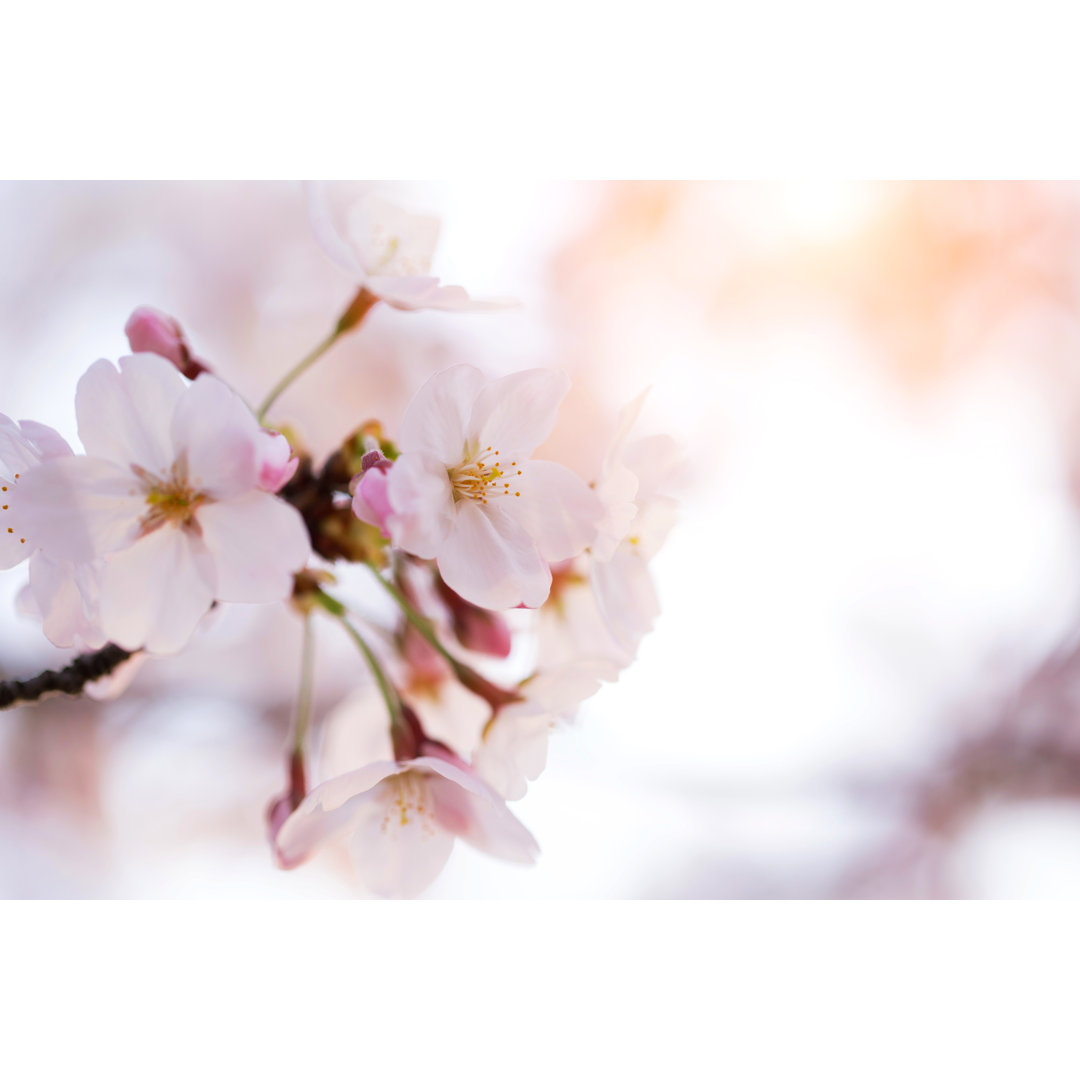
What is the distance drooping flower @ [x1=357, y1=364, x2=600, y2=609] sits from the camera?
45cm

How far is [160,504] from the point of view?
450 millimetres

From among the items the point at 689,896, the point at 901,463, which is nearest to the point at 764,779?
the point at 689,896

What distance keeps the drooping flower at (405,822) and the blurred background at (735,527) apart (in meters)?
0.85

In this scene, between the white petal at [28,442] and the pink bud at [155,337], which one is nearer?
the white petal at [28,442]

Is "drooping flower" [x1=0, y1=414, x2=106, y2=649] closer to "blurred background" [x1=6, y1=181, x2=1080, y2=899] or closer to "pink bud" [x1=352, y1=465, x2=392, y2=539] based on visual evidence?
"pink bud" [x1=352, y1=465, x2=392, y2=539]

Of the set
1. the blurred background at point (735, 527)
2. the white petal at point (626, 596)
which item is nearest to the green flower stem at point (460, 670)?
the white petal at point (626, 596)

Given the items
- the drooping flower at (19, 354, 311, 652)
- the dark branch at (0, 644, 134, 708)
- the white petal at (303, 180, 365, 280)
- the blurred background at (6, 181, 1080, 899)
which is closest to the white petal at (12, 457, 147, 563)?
the drooping flower at (19, 354, 311, 652)

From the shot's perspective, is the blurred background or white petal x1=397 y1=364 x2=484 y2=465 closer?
white petal x1=397 y1=364 x2=484 y2=465

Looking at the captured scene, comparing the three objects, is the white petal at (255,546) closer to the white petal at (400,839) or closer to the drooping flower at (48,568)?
the drooping flower at (48,568)

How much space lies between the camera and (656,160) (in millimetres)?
987

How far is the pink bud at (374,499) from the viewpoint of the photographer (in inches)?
16.6

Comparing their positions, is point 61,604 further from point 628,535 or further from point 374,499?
point 628,535

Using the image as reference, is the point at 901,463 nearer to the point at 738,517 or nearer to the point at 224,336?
the point at 738,517

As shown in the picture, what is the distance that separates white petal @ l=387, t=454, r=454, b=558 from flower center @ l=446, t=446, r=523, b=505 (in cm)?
2
